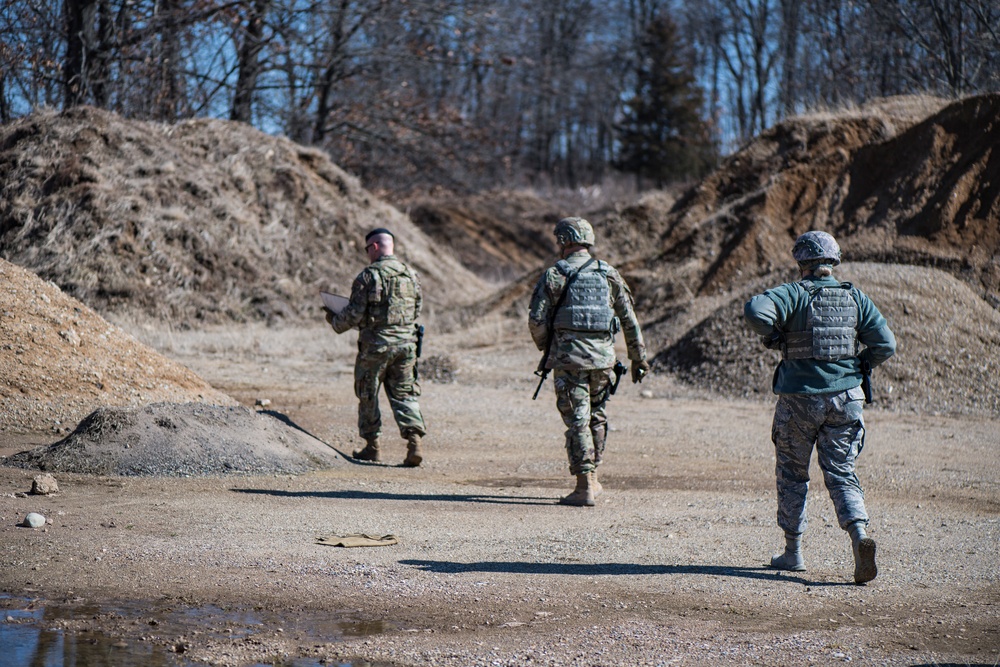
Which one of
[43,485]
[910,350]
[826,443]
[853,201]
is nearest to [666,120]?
[853,201]

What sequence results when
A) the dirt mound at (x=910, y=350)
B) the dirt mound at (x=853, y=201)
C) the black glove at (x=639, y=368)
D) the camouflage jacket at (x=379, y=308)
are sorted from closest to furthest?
the black glove at (x=639, y=368) → the camouflage jacket at (x=379, y=308) → the dirt mound at (x=910, y=350) → the dirt mound at (x=853, y=201)

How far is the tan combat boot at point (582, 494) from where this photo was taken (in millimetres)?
7316

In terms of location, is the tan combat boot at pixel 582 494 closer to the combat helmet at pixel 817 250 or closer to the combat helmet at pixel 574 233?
the combat helmet at pixel 574 233

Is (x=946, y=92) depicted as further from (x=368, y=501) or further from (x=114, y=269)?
(x=368, y=501)

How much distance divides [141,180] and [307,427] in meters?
12.5

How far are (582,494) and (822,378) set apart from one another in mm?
2485

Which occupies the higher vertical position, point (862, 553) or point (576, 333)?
point (576, 333)

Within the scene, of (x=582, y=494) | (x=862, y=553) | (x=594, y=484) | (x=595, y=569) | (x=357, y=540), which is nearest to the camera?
(x=862, y=553)

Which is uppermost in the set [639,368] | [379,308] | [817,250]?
[817,250]

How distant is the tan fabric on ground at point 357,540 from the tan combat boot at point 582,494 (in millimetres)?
1600

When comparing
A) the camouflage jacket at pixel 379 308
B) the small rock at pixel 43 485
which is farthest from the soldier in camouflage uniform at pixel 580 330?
the small rock at pixel 43 485

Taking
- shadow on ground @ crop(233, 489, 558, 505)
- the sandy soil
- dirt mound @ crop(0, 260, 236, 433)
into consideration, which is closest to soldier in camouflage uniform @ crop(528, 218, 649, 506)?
shadow on ground @ crop(233, 489, 558, 505)

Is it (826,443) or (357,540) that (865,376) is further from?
(357,540)

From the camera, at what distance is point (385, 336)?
8680 mm
